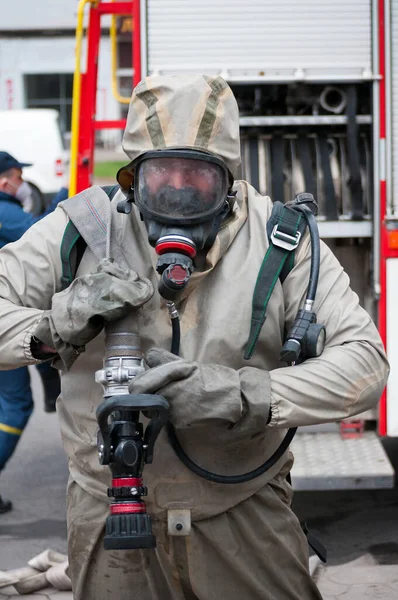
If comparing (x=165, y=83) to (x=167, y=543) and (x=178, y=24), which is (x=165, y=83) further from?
(x=178, y=24)

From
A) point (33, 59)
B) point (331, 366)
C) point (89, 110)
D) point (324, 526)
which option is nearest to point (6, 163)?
point (89, 110)

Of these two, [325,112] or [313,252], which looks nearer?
[313,252]

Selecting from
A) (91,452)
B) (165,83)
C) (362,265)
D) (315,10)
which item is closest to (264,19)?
(315,10)

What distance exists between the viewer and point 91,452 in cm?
242

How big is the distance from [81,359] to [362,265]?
3.02 meters

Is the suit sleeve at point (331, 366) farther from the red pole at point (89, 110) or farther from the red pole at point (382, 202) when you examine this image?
the red pole at point (89, 110)

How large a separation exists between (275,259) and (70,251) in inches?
20.3

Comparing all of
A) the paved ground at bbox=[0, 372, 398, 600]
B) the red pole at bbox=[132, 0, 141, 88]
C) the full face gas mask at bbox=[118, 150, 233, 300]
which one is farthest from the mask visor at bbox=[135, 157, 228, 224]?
the red pole at bbox=[132, 0, 141, 88]

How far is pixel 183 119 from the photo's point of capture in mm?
2273

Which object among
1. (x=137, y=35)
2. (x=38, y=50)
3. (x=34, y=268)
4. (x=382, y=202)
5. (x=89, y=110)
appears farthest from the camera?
(x=38, y=50)

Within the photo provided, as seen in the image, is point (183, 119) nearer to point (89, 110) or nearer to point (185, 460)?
point (185, 460)

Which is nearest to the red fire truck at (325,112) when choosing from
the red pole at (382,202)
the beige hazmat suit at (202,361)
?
the red pole at (382,202)

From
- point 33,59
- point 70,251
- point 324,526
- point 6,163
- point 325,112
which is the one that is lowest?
point 324,526

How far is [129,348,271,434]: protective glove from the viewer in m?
2.09
